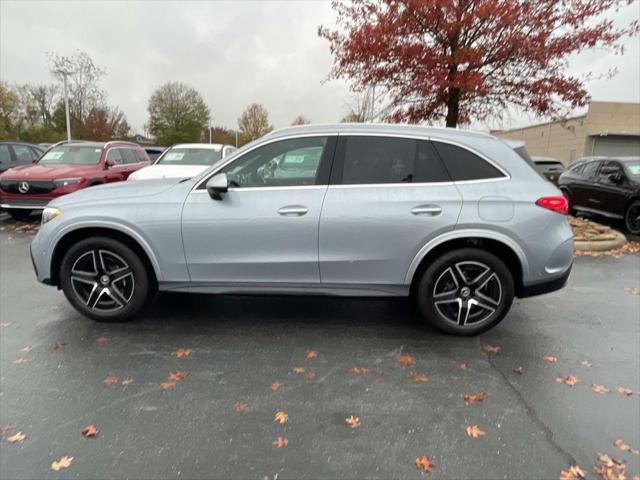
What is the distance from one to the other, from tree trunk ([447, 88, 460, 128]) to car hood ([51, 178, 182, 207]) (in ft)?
18.7

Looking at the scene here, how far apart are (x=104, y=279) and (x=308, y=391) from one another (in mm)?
2229

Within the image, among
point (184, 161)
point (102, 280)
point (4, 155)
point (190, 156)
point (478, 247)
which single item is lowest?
point (102, 280)

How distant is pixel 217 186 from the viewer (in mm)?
3531

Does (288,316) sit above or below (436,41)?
below

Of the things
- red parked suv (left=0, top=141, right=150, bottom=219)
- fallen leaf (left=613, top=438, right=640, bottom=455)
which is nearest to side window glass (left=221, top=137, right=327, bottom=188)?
fallen leaf (left=613, top=438, right=640, bottom=455)

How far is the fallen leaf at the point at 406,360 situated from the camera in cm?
339

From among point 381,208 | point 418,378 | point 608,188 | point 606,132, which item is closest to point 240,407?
point 418,378

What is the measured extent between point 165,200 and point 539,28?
6.60m

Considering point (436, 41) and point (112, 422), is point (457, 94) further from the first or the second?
point (112, 422)

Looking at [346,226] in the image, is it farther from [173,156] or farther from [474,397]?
[173,156]

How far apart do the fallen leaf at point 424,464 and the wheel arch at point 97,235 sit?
2.64m

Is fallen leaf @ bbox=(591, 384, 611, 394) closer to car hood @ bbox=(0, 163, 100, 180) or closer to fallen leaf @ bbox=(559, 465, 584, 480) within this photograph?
fallen leaf @ bbox=(559, 465, 584, 480)

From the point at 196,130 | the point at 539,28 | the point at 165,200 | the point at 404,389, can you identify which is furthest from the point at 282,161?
the point at 196,130

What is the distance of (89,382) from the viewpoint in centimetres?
308
